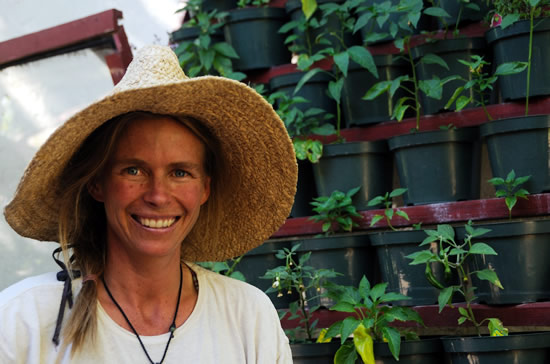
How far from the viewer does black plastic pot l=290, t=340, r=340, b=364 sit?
244cm

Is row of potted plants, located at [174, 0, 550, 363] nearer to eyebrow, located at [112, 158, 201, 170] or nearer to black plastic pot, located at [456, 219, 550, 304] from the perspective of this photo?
black plastic pot, located at [456, 219, 550, 304]

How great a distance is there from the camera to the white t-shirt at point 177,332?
1481mm

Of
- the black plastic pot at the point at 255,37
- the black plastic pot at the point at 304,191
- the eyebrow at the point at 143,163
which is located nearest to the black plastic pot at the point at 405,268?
the black plastic pot at the point at 304,191

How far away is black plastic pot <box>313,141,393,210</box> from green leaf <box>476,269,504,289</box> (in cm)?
60

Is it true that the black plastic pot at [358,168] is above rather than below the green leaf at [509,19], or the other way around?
below

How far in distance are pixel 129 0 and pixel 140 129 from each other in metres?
2.01

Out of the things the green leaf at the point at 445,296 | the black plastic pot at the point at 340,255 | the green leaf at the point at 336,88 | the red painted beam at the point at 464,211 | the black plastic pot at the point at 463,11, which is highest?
the black plastic pot at the point at 463,11

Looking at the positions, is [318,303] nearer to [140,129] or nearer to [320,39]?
[320,39]

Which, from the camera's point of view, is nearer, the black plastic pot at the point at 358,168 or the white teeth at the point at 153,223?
the white teeth at the point at 153,223

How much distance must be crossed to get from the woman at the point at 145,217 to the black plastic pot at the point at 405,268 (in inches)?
34.7

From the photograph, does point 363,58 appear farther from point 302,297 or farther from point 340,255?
point 302,297

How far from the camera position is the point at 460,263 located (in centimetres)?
236

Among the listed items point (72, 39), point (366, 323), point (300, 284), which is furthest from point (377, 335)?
point (72, 39)

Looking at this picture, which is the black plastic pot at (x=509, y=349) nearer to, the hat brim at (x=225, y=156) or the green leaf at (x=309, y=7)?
the hat brim at (x=225, y=156)
